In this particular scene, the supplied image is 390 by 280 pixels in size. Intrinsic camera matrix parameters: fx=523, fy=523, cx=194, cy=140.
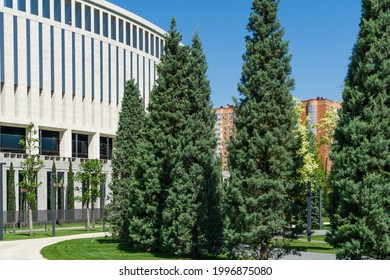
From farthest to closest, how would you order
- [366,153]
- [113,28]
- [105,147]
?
[113,28], [105,147], [366,153]

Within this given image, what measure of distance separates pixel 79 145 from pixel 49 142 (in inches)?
176

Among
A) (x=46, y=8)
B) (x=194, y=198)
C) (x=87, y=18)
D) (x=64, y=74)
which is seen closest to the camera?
(x=194, y=198)

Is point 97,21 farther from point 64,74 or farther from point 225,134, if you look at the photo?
point 225,134

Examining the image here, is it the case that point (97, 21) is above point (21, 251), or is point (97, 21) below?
above

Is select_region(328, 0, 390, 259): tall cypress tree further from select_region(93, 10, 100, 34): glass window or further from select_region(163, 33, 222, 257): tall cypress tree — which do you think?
select_region(93, 10, 100, 34): glass window

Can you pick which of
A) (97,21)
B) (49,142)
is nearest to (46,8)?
(97,21)

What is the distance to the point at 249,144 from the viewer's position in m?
16.2

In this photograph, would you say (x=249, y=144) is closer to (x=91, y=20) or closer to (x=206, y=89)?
(x=206, y=89)

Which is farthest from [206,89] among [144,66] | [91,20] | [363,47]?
[144,66]

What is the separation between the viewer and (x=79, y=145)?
6166cm

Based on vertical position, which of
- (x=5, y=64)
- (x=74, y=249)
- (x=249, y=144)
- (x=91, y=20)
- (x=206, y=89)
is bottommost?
(x=74, y=249)
